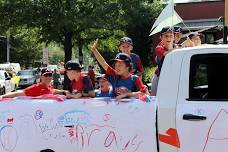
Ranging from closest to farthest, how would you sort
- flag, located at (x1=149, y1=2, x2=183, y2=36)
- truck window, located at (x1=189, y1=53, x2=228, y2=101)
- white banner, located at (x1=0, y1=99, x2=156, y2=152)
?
truck window, located at (x1=189, y1=53, x2=228, y2=101) → white banner, located at (x1=0, y1=99, x2=156, y2=152) → flag, located at (x1=149, y1=2, x2=183, y2=36)

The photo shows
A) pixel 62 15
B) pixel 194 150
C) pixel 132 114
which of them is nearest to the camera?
pixel 194 150

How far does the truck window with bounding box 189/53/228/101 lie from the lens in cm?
467

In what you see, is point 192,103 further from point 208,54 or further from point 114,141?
point 114,141

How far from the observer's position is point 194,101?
462 cm

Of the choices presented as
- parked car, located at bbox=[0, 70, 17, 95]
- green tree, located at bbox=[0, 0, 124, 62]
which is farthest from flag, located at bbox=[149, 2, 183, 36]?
green tree, located at bbox=[0, 0, 124, 62]

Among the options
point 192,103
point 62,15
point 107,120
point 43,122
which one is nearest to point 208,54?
point 192,103

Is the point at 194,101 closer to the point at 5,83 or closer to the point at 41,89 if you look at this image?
the point at 41,89

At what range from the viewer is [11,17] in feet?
102

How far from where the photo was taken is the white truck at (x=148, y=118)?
4543 mm

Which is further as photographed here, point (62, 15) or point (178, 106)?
point (62, 15)

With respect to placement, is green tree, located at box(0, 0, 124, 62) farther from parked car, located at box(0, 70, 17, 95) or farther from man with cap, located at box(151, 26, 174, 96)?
man with cap, located at box(151, 26, 174, 96)

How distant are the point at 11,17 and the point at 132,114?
27.3 m

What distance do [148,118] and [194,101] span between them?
49 cm

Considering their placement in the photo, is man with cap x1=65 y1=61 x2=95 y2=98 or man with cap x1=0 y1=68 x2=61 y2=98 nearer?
man with cap x1=65 y1=61 x2=95 y2=98
